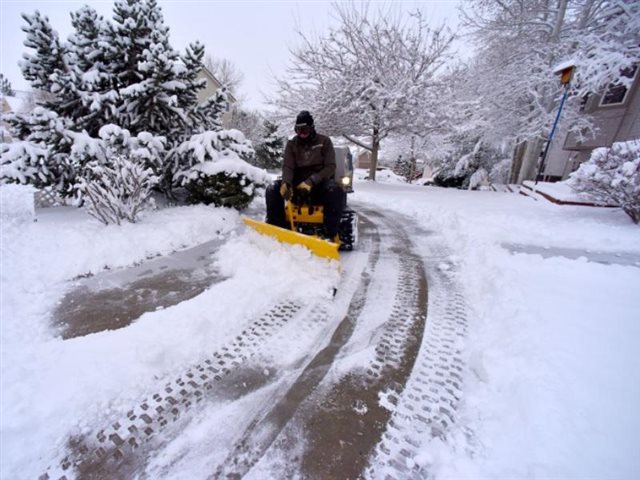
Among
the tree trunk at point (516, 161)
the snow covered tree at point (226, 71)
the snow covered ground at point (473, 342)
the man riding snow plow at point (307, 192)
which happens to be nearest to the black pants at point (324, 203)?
the man riding snow plow at point (307, 192)

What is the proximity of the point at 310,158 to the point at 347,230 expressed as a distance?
1117 mm

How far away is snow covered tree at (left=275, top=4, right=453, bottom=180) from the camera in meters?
11.4

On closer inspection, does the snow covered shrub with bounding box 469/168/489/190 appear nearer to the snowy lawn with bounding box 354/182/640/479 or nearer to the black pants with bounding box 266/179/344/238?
the snowy lawn with bounding box 354/182/640/479

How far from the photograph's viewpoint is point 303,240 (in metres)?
3.18

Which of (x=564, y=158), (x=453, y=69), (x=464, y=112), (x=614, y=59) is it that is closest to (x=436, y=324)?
(x=614, y=59)

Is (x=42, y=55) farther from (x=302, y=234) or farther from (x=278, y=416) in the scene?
(x=278, y=416)

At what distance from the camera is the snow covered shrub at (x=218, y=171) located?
5637mm

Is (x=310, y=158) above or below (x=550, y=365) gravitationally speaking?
above

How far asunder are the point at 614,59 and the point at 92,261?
11.2 metres

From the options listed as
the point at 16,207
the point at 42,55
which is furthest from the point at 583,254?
the point at 16,207

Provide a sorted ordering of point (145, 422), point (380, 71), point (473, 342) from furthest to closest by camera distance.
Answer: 1. point (380, 71)
2. point (473, 342)
3. point (145, 422)

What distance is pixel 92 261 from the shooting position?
139 inches

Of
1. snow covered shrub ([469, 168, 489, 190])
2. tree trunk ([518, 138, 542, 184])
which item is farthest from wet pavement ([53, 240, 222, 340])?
snow covered shrub ([469, 168, 489, 190])

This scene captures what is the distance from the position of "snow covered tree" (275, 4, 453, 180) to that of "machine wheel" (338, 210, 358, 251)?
8.77 m
